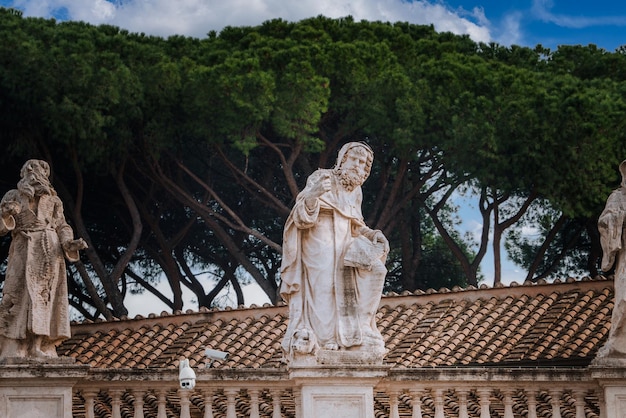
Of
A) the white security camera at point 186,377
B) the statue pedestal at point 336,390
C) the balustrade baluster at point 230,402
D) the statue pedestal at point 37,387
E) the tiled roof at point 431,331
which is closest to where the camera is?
the white security camera at point 186,377

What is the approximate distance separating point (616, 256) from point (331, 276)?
299cm

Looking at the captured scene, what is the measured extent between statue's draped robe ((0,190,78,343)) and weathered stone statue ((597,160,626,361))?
531cm

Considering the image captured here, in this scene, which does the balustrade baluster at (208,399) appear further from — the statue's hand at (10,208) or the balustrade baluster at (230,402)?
the statue's hand at (10,208)

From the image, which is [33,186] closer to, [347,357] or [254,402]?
[254,402]

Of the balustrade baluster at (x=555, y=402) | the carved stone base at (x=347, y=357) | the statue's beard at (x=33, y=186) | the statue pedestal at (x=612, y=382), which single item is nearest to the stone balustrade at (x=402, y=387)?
the balustrade baluster at (x=555, y=402)

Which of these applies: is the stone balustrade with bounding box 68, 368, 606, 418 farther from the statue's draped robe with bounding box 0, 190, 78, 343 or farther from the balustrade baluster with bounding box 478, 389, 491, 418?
the statue's draped robe with bounding box 0, 190, 78, 343

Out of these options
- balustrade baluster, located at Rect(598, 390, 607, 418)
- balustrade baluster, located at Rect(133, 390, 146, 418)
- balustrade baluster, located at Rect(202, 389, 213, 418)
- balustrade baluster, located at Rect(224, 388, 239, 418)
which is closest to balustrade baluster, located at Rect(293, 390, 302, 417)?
balustrade baluster, located at Rect(224, 388, 239, 418)

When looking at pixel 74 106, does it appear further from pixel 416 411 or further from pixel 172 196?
pixel 416 411

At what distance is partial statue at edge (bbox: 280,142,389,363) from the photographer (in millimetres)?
15258

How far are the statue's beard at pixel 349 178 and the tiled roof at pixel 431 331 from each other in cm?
854

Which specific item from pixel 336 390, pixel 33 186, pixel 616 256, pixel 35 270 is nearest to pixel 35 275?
pixel 35 270

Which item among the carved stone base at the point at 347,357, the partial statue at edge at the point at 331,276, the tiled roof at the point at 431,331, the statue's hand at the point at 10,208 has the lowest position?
the carved stone base at the point at 347,357

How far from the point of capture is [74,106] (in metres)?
31.5

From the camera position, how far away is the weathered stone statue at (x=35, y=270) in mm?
15383
